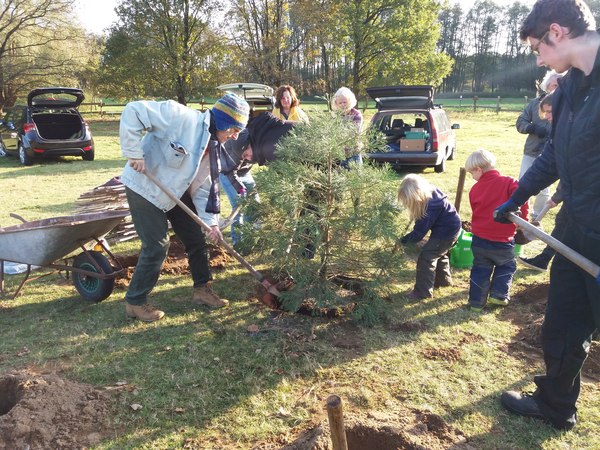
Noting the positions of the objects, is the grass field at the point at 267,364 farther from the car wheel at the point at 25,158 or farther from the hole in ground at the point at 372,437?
the car wheel at the point at 25,158

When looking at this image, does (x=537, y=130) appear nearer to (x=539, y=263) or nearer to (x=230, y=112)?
(x=539, y=263)

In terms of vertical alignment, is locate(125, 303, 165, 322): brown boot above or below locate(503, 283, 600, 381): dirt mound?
above

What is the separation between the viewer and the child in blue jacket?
159 inches

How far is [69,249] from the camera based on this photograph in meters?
4.13

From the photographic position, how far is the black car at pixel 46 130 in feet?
39.8

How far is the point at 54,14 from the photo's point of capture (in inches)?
933

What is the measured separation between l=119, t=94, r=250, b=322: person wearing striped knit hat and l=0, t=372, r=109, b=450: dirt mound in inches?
45.4

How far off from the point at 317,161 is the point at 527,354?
7.20ft

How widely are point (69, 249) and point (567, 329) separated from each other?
13.0ft

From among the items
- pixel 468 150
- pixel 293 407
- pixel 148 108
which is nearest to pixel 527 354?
pixel 293 407

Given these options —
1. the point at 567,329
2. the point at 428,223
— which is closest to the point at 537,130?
the point at 428,223

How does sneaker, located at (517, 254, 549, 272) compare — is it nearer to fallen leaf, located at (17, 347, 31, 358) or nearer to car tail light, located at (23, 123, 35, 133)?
fallen leaf, located at (17, 347, 31, 358)

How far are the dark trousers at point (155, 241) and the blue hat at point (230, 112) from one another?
30.5 inches

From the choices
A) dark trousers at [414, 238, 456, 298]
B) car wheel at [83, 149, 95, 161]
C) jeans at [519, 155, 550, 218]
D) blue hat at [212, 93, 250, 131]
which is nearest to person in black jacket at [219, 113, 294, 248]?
blue hat at [212, 93, 250, 131]
